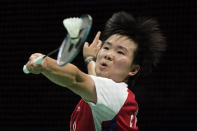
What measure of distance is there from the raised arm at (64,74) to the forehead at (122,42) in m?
0.44

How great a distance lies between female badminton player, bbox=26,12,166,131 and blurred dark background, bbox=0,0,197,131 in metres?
1.97

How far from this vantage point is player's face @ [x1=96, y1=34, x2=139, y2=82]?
2004 mm

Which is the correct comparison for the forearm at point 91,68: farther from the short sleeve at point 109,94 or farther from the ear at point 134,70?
the short sleeve at point 109,94

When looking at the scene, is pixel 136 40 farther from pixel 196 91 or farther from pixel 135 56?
pixel 196 91

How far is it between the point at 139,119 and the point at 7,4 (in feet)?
6.75

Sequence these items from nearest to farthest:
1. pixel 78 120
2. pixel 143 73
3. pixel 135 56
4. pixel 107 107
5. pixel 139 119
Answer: pixel 107 107
pixel 78 120
pixel 135 56
pixel 143 73
pixel 139 119

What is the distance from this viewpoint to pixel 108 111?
1.78 m

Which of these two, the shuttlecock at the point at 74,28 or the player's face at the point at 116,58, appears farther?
the player's face at the point at 116,58

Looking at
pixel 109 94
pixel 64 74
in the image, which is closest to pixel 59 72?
pixel 64 74

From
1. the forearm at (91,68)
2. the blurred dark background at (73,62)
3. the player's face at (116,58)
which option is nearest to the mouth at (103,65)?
the player's face at (116,58)

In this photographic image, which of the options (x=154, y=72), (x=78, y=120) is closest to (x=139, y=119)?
(x=154, y=72)

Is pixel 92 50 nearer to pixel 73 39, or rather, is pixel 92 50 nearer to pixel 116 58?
pixel 116 58

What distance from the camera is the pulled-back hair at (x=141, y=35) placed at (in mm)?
2150

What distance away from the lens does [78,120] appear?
195 centimetres
